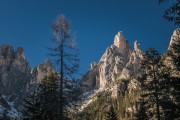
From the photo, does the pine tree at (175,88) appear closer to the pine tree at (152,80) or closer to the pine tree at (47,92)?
the pine tree at (152,80)

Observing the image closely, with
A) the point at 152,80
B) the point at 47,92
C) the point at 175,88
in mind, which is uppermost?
the point at 152,80

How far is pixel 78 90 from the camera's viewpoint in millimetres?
24656

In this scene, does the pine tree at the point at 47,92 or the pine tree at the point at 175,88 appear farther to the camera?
the pine tree at the point at 47,92

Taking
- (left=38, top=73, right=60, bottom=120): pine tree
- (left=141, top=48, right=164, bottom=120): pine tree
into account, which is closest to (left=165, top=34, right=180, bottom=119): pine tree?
(left=141, top=48, right=164, bottom=120): pine tree

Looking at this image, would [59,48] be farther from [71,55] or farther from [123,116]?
[123,116]

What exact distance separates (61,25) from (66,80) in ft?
15.4

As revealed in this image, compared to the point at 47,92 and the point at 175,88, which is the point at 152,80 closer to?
the point at 175,88

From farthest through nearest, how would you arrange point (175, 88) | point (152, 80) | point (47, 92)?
point (47, 92) < point (152, 80) < point (175, 88)

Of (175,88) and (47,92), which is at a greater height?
(47,92)

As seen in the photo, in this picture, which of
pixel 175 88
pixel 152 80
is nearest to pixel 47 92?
pixel 152 80

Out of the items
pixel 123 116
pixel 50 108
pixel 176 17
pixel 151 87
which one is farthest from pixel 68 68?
pixel 123 116

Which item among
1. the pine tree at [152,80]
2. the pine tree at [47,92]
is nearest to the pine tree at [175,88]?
the pine tree at [152,80]

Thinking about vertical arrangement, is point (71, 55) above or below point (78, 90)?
above

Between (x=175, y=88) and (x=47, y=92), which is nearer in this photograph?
(x=175, y=88)
